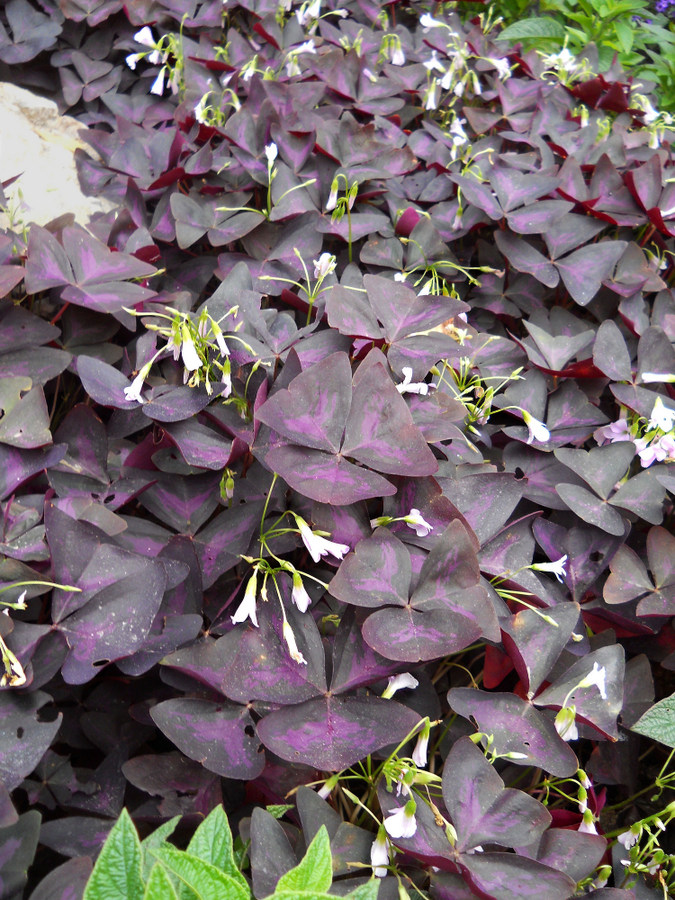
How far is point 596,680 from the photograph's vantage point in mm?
900

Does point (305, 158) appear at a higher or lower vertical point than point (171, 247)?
higher

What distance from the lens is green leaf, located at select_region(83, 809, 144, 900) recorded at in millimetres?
560

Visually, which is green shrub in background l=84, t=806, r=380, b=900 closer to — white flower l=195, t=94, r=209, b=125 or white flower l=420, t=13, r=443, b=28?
white flower l=195, t=94, r=209, b=125

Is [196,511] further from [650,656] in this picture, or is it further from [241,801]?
[650,656]

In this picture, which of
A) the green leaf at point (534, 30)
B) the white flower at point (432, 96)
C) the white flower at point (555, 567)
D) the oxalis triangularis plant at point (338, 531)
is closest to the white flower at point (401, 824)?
the oxalis triangularis plant at point (338, 531)

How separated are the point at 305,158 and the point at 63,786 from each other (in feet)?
4.31

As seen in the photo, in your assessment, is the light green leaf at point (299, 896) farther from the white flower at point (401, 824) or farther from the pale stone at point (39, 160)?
the pale stone at point (39, 160)

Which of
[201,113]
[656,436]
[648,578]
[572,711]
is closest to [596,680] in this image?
[572,711]

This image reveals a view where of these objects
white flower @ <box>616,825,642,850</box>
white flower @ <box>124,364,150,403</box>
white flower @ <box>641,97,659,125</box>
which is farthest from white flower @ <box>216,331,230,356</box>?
white flower @ <box>641,97,659,125</box>

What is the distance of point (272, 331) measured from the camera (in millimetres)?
1215

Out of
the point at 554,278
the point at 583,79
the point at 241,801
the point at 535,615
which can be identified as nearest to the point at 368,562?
the point at 535,615

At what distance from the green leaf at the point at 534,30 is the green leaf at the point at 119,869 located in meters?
2.48

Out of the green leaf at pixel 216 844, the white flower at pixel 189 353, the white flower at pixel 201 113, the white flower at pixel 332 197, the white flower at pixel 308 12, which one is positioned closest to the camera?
the green leaf at pixel 216 844

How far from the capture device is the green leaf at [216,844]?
635mm
